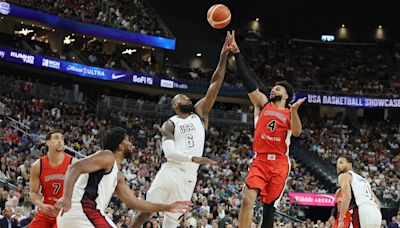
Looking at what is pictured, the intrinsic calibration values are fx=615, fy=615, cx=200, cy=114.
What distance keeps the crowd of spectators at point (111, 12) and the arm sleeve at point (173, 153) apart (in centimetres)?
2772

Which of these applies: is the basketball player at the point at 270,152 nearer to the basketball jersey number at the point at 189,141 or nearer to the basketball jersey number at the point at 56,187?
the basketball jersey number at the point at 189,141

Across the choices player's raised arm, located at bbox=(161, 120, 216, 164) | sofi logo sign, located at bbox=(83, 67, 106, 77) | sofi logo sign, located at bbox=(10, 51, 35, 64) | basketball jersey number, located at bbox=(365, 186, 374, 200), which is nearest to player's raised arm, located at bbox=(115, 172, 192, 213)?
player's raised arm, located at bbox=(161, 120, 216, 164)

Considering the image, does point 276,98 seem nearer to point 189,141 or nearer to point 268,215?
point 189,141

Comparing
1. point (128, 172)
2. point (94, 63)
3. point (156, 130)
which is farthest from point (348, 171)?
point (94, 63)

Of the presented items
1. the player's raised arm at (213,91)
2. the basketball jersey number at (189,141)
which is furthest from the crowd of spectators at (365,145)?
the basketball jersey number at (189,141)

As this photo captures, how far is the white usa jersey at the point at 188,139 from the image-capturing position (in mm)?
8781

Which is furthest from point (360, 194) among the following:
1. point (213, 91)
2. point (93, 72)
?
point (93, 72)

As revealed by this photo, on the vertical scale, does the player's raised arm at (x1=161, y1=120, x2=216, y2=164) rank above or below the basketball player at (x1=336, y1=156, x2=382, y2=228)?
above

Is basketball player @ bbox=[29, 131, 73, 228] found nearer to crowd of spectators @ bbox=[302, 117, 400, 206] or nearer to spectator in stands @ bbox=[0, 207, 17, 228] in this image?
spectator in stands @ bbox=[0, 207, 17, 228]

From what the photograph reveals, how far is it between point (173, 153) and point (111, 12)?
103ft

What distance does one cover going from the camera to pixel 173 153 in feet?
27.7

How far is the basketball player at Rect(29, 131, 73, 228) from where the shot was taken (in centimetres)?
832

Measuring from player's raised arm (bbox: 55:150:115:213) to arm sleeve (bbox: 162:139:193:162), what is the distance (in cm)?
174

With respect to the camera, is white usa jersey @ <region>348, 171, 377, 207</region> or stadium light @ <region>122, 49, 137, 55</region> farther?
stadium light @ <region>122, 49, 137, 55</region>
